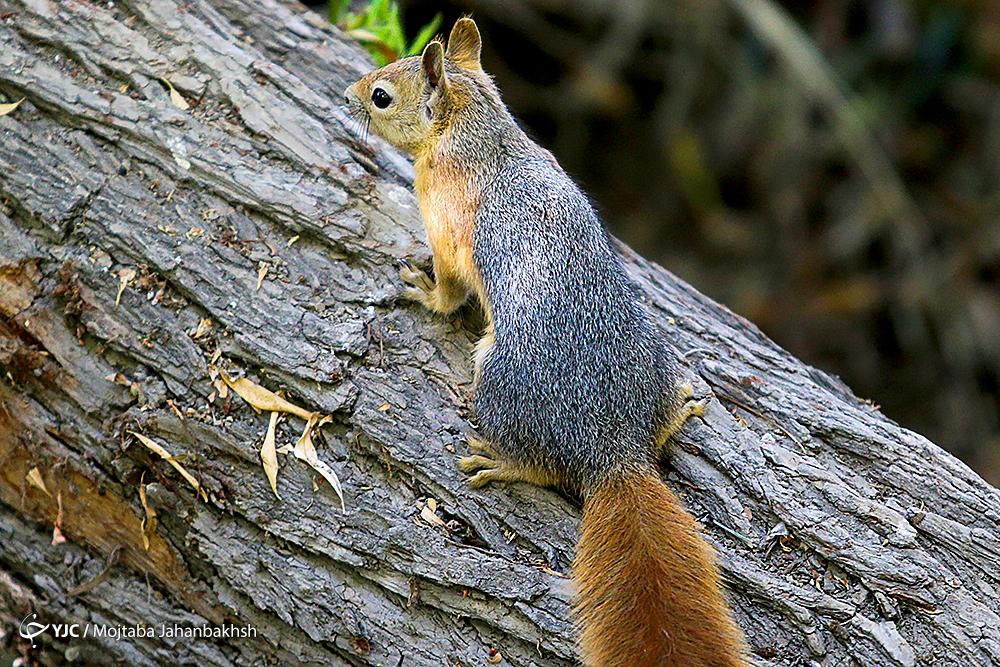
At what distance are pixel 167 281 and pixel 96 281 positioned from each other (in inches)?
7.1

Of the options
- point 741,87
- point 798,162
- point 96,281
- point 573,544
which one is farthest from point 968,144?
point 96,281

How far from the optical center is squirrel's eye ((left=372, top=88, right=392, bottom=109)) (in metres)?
2.95

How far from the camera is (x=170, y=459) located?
2.54 m

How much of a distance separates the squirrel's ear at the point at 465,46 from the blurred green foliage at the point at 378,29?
2.23 feet

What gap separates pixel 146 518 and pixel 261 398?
16.2 inches

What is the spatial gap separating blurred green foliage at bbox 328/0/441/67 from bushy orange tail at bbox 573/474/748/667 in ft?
6.61

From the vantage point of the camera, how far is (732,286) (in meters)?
5.94

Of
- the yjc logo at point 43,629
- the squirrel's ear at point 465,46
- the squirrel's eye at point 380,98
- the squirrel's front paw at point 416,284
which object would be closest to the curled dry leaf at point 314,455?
the squirrel's front paw at point 416,284

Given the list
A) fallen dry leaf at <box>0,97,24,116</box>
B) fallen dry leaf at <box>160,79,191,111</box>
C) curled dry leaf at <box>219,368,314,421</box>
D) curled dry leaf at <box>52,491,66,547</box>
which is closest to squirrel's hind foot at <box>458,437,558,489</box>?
curled dry leaf at <box>219,368,314,421</box>

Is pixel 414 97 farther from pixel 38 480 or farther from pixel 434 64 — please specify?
pixel 38 480

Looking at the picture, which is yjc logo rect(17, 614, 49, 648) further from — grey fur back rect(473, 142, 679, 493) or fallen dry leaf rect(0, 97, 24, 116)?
fallen dry leaf rect(0, 97, 24, 116)

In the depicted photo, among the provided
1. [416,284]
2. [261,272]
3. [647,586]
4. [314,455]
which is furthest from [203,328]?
[647,586]

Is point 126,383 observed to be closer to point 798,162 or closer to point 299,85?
point 299,85

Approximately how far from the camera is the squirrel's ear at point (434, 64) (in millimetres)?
2791
